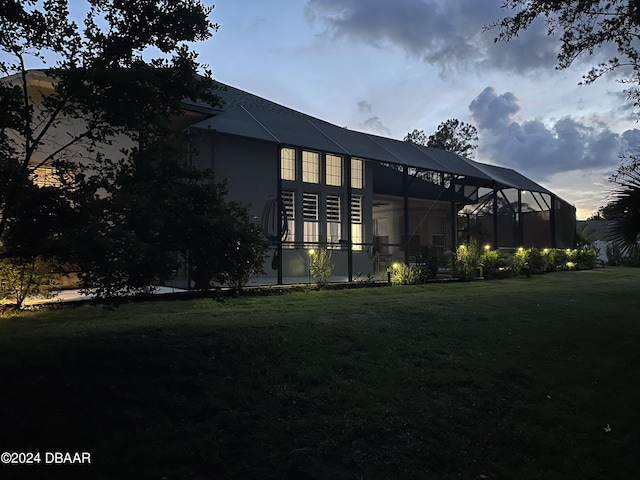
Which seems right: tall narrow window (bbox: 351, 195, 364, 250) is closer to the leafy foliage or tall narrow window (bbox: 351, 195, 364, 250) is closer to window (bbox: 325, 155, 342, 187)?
window (bbox: 325, 155, 342, 187)

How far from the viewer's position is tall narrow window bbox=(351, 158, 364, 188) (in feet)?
59.8

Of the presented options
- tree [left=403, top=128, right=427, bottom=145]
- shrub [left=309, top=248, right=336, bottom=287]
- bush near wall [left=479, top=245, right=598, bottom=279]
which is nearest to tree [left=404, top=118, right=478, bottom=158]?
tree [left=403, top=128, right=427, bottom=145]

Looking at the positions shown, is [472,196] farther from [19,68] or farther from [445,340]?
[19,68]

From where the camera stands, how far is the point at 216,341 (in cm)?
580

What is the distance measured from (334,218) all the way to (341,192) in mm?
1049

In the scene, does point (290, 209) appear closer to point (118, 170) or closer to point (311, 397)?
point (118, 170)

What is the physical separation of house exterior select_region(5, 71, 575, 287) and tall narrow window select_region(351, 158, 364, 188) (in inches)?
2.2

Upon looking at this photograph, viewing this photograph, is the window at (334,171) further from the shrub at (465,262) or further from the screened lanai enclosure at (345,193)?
the shrub at (465,262)

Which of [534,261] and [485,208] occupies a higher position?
[485,208]

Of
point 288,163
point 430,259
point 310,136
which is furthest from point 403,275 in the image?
point 288,163

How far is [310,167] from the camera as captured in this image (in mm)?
17016

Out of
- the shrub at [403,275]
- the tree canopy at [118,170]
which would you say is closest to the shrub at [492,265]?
the shrub at [403,275]

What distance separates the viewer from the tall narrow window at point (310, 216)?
54.5 feet

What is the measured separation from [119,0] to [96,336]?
3.96 metres
